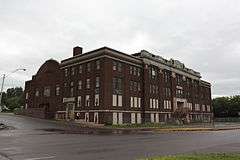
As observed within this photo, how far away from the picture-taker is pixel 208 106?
99750 mm

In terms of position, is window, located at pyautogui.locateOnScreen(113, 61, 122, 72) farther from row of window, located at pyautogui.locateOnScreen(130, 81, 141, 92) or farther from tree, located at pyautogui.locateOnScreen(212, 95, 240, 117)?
tree, located at pyautogui.locateOnScreen(212, 95, 240, 117)

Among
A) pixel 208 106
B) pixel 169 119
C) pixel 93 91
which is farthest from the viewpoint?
pixel 208 106

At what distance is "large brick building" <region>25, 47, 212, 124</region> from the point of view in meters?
54.8

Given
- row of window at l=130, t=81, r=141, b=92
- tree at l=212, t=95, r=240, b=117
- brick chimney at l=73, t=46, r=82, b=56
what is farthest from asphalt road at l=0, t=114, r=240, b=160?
tree at l=212, t=95, r=240, b=117

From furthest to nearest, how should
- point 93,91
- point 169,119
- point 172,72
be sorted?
point 172,72 < point 169,119 < point 93,91

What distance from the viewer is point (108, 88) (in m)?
54.0

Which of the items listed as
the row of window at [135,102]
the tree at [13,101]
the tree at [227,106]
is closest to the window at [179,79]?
the row of window at [135,102]

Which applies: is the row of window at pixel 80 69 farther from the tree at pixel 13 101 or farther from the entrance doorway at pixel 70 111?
the tree at pixel 13 101

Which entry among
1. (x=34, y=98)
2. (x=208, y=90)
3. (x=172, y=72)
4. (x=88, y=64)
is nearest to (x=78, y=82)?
(x=88, y=64)

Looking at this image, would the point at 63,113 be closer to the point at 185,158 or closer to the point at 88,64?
the point at 88,64

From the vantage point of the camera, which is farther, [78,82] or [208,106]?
[208,106]

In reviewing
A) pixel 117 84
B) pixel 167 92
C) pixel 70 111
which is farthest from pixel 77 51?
pixel 167 92

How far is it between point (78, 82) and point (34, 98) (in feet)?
69.4

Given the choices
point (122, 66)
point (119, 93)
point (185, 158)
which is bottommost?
point (185, 158)
